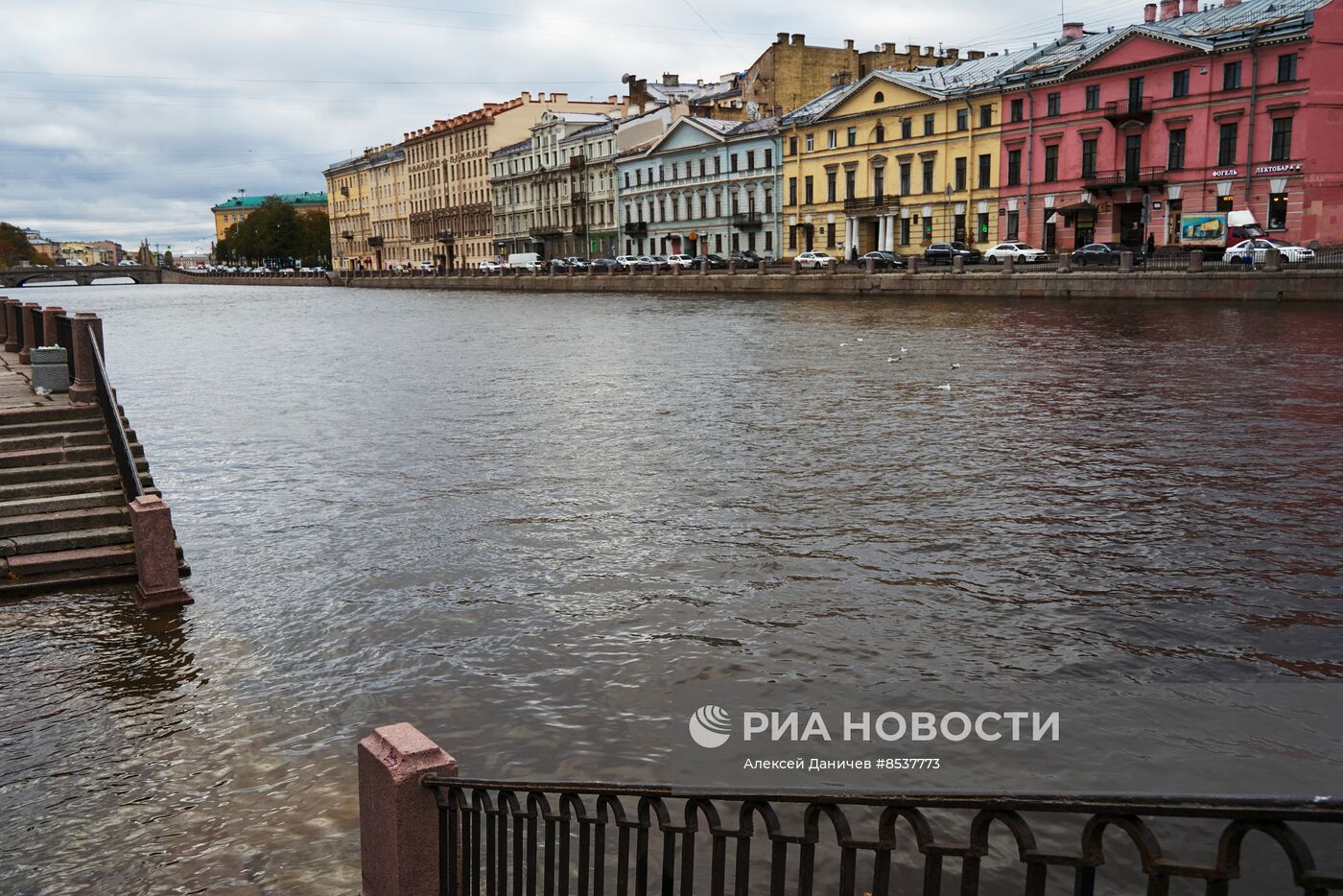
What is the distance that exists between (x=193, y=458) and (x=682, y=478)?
7968 mm

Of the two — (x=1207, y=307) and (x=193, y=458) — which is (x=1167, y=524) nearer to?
(x=193, y=458)

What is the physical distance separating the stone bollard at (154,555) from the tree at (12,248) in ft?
599

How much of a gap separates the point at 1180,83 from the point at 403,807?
54.3m

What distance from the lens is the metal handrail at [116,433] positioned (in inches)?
437

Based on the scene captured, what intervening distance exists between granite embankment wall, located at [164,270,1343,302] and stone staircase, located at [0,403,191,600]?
116 ft

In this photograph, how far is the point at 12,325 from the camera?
2148 cm

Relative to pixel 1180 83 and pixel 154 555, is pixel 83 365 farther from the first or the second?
pixel 1180 83

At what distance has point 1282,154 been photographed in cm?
4681

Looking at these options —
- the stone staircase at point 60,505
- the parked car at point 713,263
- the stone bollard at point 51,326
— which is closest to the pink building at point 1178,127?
the parked car at point 713,263

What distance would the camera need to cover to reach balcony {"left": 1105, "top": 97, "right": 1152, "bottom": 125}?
51875 mm

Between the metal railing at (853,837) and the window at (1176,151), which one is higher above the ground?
the window at (1176,151)

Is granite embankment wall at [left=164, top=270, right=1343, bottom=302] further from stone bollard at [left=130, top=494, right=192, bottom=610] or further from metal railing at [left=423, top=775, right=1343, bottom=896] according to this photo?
stone bollard at [left=130, top=494, right=192, bottom=610]

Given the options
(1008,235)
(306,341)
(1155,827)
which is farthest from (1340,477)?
(1008,235)

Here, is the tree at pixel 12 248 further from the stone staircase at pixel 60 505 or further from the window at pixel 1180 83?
the stone staircase at pixel 60 505
